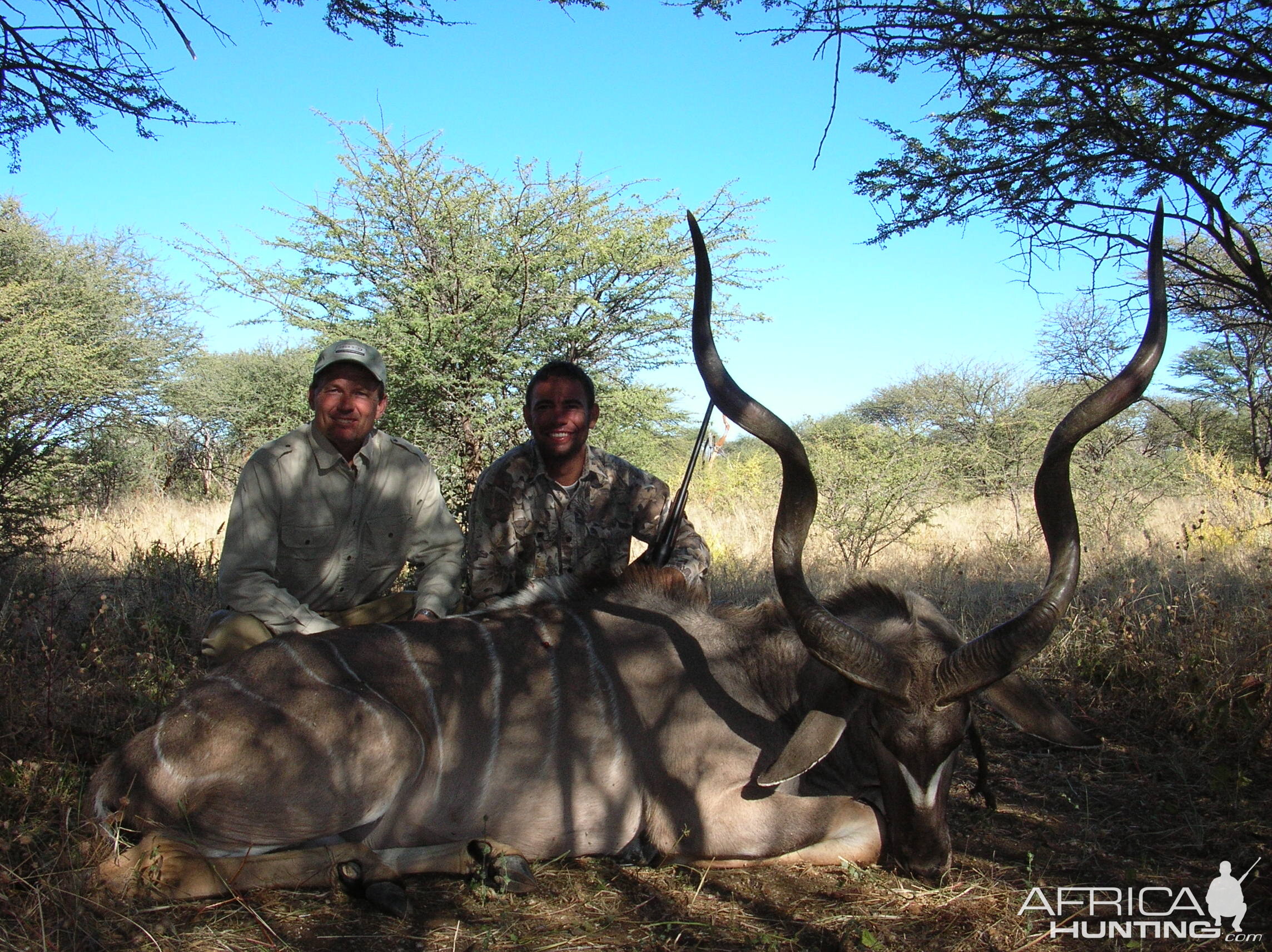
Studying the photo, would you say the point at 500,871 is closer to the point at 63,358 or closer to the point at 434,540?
the point at 434,540

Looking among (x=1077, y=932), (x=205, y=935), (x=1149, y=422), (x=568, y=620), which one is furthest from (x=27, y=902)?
(x=1149, y=422)

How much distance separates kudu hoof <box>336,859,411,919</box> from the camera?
256 cm

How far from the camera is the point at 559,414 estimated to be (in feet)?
14.4

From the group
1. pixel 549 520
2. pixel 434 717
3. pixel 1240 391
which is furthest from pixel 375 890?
pixel 1240 391

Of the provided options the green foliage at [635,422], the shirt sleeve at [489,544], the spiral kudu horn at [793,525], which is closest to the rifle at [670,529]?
the shirt sleeve at [489,544]

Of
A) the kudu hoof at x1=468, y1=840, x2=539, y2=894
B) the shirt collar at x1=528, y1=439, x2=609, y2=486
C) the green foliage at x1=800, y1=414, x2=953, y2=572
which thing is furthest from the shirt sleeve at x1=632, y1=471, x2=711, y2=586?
the green foliage at x1=800, y1=414, x2=953, y2=572

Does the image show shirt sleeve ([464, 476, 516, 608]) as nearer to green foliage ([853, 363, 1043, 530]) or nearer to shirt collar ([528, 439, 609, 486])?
shirt collar ([528, 439, 609, 486])

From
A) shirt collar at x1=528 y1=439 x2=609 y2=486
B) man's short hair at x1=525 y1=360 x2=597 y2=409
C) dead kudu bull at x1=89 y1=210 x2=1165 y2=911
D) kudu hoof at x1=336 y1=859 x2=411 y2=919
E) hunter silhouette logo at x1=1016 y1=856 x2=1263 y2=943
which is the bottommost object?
kudu hoof at x1=336 y1=859 x2=411 y2=919

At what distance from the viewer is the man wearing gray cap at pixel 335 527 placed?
3.84 meters

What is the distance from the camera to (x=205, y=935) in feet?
7.79

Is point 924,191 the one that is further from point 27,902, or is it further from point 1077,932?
point 27,902

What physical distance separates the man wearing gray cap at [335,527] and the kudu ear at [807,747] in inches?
66.2

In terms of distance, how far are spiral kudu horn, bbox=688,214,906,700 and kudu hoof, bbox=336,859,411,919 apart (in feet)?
4.37

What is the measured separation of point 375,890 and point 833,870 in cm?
134
